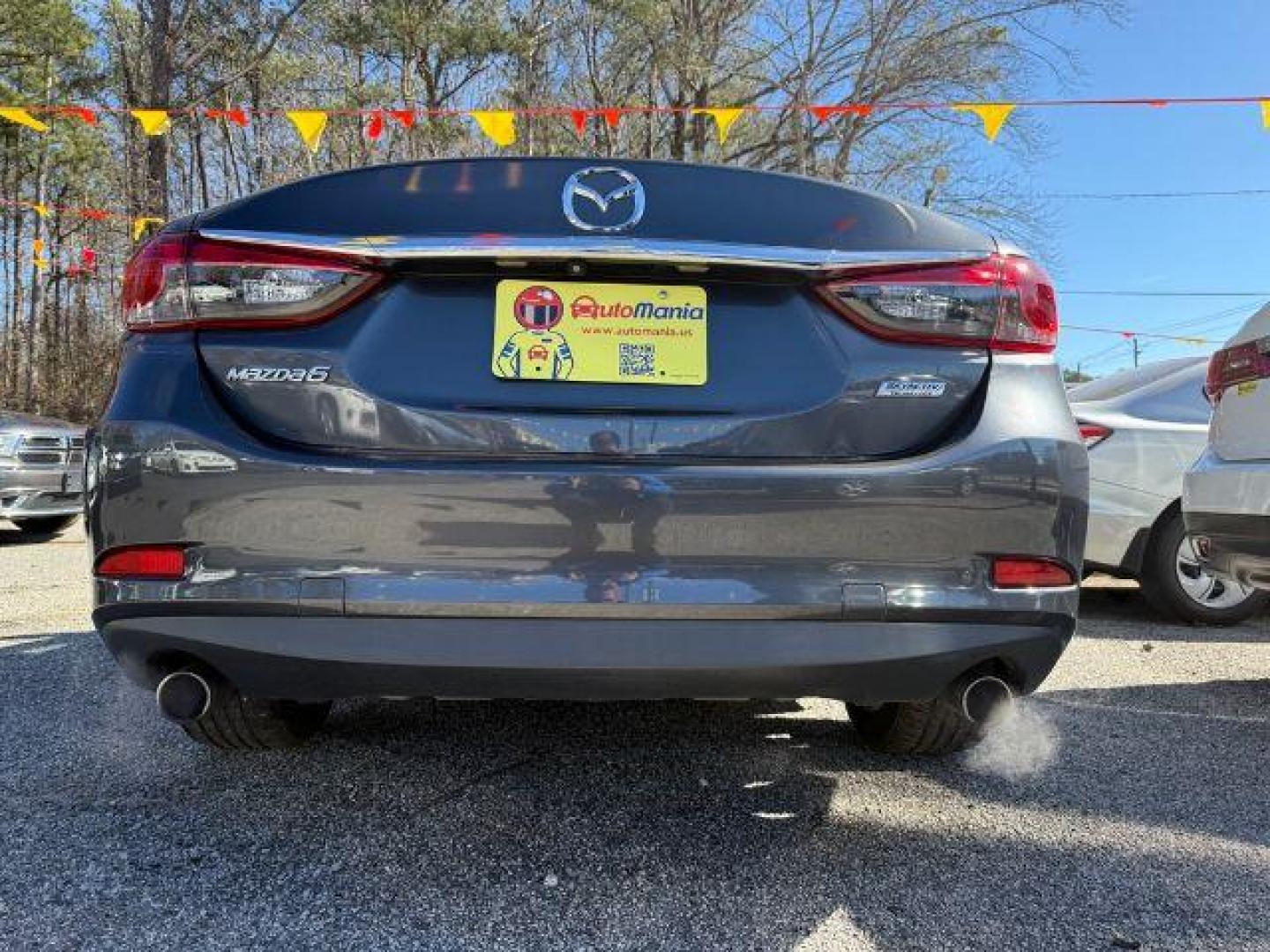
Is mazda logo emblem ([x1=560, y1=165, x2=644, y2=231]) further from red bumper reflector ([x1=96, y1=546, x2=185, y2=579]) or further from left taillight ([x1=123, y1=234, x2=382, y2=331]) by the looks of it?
red bumper reflector ([x1=96, y1=546, x2=185, y2=579])

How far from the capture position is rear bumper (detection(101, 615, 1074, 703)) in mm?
1708

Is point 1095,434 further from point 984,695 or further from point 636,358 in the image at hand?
point 636,358

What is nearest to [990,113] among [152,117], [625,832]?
[152,117]

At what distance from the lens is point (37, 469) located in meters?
8.09

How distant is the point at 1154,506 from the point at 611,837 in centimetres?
385

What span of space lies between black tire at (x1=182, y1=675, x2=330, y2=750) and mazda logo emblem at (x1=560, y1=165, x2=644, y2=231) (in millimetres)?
1297

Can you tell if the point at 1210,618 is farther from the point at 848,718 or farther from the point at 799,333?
the point at 799,333

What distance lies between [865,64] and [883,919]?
873 inches

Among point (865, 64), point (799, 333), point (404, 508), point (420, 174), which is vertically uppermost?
point (865, 64)

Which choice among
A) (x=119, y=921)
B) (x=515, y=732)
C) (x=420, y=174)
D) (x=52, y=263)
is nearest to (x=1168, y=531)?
(x=515, y=732)

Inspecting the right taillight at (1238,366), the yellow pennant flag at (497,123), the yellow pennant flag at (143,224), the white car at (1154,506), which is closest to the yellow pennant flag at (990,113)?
the yellow pennant flag at (497,123)

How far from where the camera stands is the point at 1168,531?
4840 millimetres

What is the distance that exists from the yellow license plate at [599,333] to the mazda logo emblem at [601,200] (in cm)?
12

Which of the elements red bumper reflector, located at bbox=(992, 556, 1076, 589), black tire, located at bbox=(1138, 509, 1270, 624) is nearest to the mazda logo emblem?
red bumper reflector, located at bbox=(992, 556, 1076, 589)
